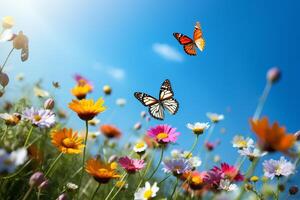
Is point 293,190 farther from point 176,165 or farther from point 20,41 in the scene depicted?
point 20,41

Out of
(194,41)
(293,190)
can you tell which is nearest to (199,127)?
(293,190)

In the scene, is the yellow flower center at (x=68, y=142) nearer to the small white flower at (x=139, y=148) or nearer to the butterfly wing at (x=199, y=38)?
the small white flower at (x=139, y=148)

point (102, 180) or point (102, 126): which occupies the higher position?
point (102, 126)

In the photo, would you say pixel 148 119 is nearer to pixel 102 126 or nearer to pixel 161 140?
pixel 102 126

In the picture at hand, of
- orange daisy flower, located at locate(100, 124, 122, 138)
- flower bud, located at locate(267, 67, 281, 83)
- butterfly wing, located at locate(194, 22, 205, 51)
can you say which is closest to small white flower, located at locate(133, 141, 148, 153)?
butterfly wing, located at locate(194, 22, 205, 51)

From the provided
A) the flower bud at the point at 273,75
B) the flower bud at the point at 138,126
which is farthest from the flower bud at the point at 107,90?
the flower bud at the point at 273,75

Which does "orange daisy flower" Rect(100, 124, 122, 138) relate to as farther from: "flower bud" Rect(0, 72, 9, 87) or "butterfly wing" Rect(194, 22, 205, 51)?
"flower bud" Rect(0, 72, 9, 87)

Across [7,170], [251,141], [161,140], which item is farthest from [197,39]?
[7,170]
